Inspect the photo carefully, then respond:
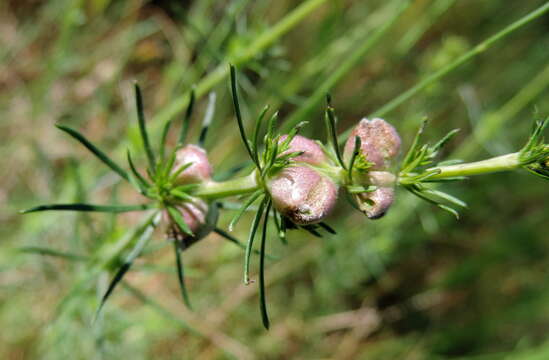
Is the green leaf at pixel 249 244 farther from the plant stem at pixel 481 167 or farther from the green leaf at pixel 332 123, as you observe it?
the plant stem at pixel 481 167

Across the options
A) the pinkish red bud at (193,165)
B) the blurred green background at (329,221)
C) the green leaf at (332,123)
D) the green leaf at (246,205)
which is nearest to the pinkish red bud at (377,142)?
the green leaf at (332,123)

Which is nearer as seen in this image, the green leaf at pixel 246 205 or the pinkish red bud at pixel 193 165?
the green leaf at pixel 246 205

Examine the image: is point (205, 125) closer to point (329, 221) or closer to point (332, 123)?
point (332, 123)

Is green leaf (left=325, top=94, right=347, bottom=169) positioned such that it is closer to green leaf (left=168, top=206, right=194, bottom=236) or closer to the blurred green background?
green leaf (left=168, top=206, right=194, bottom=236)

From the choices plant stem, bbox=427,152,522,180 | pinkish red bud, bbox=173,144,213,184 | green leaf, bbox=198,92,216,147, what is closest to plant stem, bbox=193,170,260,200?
pinkish red bud, bbox=173,144,213,184

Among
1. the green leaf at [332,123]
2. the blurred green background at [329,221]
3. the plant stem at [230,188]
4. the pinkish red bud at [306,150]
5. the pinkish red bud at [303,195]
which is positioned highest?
the green leaf at [332,123]

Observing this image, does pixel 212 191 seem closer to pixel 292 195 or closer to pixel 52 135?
pixel 292 195
